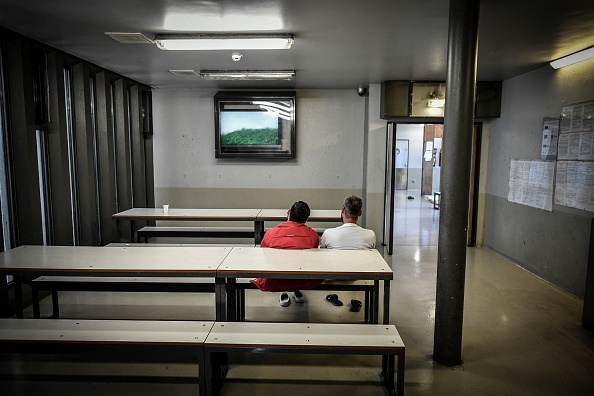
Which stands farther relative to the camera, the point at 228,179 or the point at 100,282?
the point at 228,179

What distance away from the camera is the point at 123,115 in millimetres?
6270

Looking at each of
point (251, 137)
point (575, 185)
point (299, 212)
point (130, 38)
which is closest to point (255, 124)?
point (251, 137)

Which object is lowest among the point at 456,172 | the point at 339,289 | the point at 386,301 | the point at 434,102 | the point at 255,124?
the point at 339,289

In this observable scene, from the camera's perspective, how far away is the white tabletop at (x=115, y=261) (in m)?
2.84

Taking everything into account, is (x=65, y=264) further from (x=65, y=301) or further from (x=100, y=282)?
(x=65, y=301)

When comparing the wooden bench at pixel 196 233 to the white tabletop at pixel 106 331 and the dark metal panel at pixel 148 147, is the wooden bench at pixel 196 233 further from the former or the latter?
the white tabletop at pixel 106 331

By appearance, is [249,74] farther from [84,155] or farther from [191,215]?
[84,155]

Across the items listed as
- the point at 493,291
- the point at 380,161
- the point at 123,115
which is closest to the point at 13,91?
the point at 123,115

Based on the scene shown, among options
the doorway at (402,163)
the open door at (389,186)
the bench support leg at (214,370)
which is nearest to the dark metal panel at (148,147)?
the open door at (389,186)

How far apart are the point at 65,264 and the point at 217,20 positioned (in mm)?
2378

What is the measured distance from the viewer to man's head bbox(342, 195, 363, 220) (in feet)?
11.6

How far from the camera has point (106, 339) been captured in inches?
101

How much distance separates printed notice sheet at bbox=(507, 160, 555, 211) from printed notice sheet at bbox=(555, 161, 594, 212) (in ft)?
0.49

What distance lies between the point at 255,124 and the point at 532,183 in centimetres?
437
